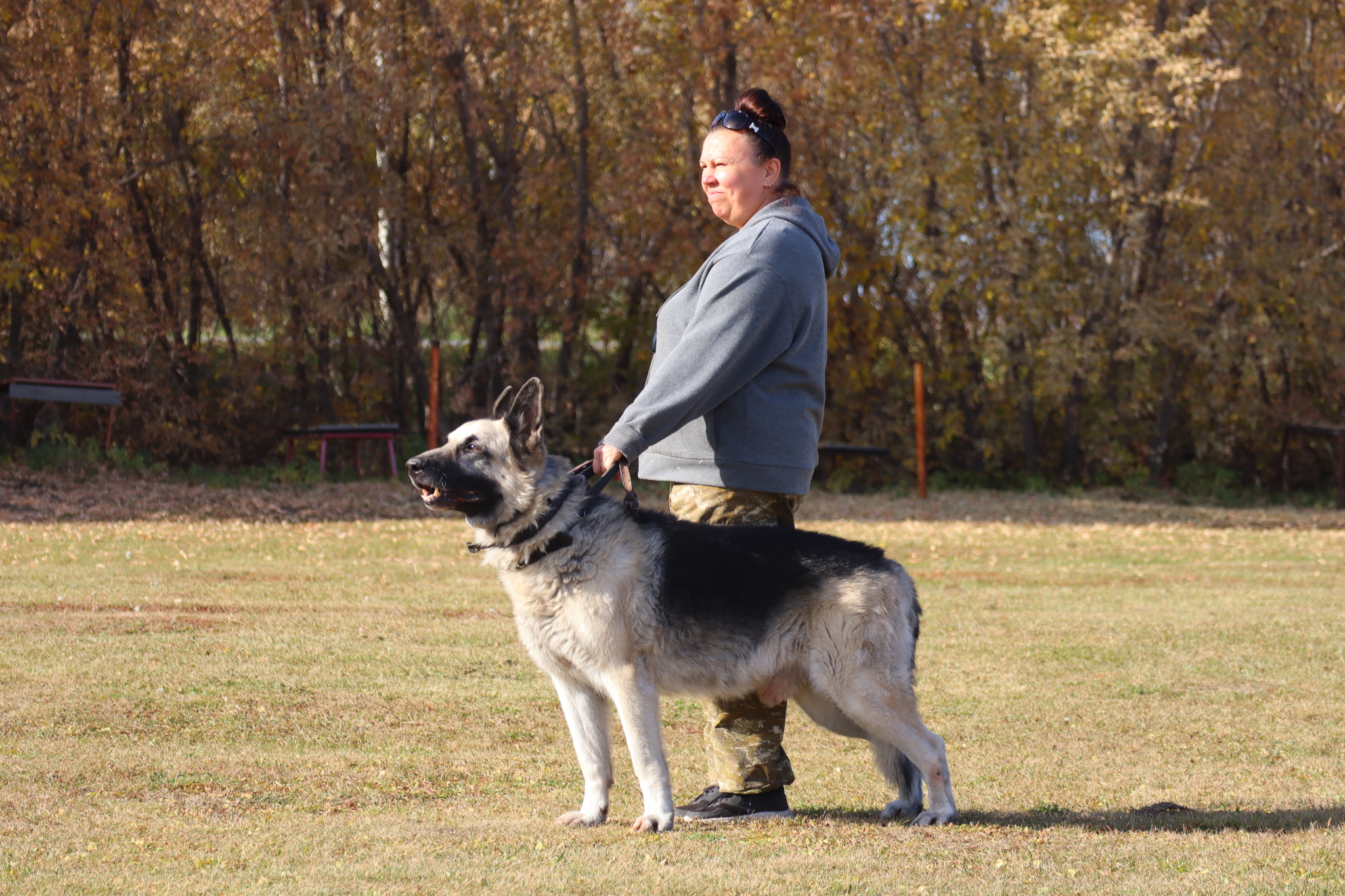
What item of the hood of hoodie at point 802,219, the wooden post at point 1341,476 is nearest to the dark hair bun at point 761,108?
the hood of hoodie at point 802,219

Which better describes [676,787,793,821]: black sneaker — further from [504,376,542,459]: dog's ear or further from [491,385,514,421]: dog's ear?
[491,385,514,421]: dog's ear

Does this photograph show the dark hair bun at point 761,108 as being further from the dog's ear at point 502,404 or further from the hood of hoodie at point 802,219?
the dog's ear at point 502,404

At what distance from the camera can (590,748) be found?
15.6 feet

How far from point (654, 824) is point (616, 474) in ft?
3.85

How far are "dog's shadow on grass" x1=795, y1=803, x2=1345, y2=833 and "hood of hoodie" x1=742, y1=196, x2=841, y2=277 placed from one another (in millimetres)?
1989

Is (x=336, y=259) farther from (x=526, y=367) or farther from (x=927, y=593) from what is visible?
(x=927, y=593)

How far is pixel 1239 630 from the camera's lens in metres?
9.52

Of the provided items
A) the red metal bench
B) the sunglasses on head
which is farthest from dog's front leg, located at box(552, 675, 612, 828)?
the red metal bench

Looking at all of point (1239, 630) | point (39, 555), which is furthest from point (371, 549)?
point (1239, 630)

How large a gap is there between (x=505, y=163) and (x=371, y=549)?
357 inches

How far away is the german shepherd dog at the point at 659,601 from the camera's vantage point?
4512mm

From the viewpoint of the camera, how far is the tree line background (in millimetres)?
19016

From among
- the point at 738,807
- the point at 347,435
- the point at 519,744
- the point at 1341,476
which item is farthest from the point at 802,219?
the point at 1341,476

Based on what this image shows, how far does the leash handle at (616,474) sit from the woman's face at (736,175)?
38.4 inches
